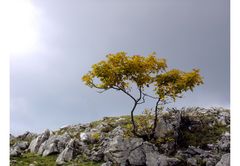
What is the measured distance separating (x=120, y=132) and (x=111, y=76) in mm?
5555

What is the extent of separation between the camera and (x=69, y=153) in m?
27.7

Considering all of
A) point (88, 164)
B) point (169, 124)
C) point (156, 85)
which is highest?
point (156, 85)

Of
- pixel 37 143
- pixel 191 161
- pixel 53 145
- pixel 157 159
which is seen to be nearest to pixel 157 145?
pixel 157 159

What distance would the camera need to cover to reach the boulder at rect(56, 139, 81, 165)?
27.3 metres

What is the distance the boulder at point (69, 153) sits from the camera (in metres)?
27.3

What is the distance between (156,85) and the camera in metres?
29.5

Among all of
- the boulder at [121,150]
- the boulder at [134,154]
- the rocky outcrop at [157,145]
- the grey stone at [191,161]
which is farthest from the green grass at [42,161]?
the grey stone at [191,161]

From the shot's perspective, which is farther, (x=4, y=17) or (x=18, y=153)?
(x=18, y=153)

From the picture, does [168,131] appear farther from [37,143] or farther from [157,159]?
[37,143]
